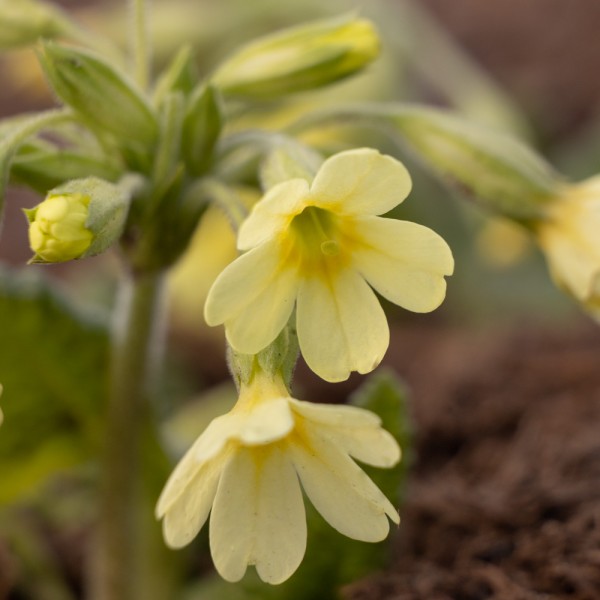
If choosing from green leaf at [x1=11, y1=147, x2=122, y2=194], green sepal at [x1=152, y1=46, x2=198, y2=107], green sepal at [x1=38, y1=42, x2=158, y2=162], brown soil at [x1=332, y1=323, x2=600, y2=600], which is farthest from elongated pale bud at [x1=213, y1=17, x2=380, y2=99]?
brown soil at [x1=332, y1=323, x2=600, y2=600]

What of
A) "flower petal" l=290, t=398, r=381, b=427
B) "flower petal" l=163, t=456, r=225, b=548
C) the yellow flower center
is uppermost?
the yellow flower center

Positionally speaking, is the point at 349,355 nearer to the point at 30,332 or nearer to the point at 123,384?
the point at 123,384

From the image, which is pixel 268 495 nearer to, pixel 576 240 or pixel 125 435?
pixel 125 435

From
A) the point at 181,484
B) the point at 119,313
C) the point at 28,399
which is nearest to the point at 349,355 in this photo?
the point at 181,484

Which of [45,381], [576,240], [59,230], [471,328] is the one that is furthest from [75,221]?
[471,328]

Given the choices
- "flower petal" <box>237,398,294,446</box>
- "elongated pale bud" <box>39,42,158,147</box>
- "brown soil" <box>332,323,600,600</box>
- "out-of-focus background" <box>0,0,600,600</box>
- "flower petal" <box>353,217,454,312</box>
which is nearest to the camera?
"flower petal" <box>237,398,294,446</box>

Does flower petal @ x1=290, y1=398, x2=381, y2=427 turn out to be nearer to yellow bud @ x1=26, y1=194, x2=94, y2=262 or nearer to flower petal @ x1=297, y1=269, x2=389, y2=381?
flower petal @ x1=297, y1=269, x2=389, y2=381

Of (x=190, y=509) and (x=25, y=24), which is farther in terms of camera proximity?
(x=25, y=24)

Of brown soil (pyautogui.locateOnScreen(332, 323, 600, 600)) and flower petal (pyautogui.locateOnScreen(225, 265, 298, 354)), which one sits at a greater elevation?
flower petal (pyautogui.locateOnScreen(225, 265, 298, 354))
